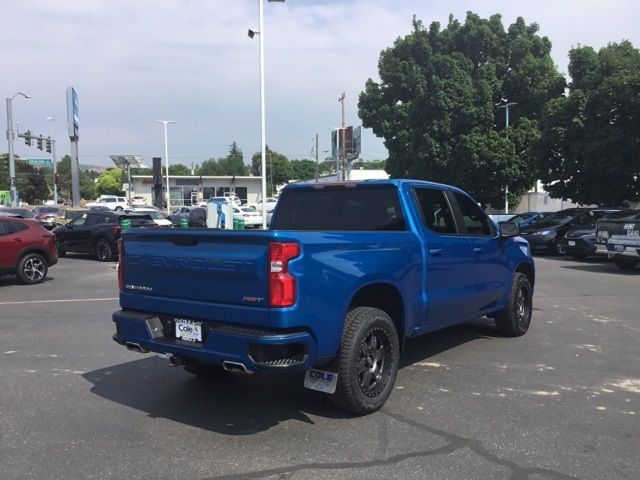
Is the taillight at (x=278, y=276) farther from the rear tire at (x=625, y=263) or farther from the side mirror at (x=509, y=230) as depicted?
the rear tire at (x=625, y=263)

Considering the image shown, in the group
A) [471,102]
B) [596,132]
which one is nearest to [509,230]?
[596,132]

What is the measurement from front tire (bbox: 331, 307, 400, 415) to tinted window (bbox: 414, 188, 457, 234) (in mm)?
1353

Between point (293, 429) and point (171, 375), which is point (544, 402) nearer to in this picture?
point (293, 429)

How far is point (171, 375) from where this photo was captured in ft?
19.5

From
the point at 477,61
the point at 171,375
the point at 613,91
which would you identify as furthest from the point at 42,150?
the point at 171,375

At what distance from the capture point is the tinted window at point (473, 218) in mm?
6523

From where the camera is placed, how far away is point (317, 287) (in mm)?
4223

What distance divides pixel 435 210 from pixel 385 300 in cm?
135

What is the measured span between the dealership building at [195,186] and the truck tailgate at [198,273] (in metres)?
79.6

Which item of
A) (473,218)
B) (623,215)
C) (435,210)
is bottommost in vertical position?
(623,215)

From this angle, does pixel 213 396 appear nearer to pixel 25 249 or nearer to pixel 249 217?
pixel 25 249

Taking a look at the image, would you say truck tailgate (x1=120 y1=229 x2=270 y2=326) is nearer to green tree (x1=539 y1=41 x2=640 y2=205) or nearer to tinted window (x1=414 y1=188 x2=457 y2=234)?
tinted window (x1=414 y1=188 x2=457 y2=234)

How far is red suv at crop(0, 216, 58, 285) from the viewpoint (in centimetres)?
1258

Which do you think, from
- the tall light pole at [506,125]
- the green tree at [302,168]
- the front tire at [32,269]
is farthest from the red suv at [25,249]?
the green tree at [302,168]
